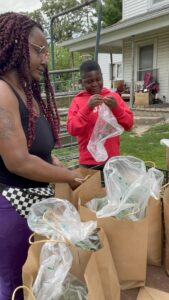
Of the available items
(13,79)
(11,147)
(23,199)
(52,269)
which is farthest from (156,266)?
(13,79)

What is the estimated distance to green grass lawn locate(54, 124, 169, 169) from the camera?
Answer: 4.84 meters

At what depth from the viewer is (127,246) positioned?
1.06 m

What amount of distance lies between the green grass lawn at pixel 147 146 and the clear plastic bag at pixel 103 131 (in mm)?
2343

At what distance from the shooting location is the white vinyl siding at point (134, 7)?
35.3 ft

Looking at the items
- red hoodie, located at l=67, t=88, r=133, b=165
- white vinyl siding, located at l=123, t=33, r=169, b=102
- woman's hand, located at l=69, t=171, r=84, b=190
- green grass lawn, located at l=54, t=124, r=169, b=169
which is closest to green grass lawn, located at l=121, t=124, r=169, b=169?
green grass lawn, located at l=54, t=124, r=169, b=169

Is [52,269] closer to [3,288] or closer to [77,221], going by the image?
[77,221]

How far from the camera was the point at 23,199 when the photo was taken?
4.31ft

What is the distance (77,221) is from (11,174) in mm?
422

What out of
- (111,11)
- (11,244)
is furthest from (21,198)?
(111,11)

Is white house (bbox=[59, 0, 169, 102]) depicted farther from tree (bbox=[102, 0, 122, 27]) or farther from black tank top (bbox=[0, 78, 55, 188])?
tree (bbox=[102, 0, 122, 27])

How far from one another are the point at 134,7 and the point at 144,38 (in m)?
1.54

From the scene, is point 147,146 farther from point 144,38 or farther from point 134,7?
point 134,7

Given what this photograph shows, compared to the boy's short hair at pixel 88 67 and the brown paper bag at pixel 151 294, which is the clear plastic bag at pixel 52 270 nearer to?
the brown paper bag at pixel 151 294

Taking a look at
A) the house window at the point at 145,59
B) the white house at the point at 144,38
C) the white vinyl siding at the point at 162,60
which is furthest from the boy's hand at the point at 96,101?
the house window at the point at 145,59
